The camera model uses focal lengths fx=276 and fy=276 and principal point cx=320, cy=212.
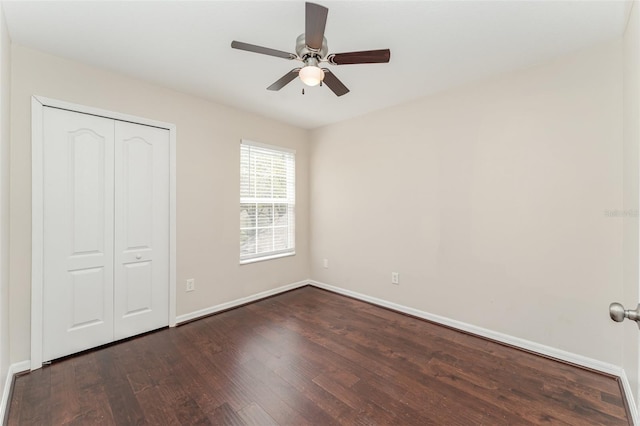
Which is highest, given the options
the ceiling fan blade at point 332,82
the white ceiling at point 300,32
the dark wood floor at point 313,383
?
the white ceiling at point 300,32

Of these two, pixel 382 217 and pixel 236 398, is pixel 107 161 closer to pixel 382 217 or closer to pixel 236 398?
pixel 236 398

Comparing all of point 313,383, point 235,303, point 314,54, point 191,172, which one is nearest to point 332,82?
point 314,54

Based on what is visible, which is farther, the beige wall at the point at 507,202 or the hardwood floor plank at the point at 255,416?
the beige wall at the point at 507,202

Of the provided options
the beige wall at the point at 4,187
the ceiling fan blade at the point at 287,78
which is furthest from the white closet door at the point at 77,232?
the ceiling fan blade at the point at 287,78

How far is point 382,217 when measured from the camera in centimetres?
344

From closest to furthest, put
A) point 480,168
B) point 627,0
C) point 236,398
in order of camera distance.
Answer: point 627,0 → point 236,398 → point 480,168

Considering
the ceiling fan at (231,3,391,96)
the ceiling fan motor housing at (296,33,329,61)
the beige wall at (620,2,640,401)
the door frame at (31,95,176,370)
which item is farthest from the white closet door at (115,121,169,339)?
the beige wall at (620,2,640,401)

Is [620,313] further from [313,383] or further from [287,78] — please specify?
[287,78]

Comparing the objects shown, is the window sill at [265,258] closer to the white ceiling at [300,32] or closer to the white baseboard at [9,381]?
the white baseboard at [9,381]

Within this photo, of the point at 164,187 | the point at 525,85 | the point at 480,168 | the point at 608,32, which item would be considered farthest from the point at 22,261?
the point at 608,32

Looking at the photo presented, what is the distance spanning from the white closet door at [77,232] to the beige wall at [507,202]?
2.73 m

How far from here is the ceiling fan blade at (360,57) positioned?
1765mm

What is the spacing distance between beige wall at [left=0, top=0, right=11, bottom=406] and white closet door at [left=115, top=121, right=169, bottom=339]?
0.68m

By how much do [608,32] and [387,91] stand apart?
1626 mm
